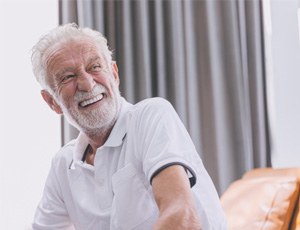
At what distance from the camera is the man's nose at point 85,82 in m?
1.56

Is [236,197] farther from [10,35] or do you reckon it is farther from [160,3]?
[10,35]

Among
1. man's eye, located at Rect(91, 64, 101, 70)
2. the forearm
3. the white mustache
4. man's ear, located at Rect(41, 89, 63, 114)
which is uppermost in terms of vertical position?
man's eye, located at Rect(91, 64, 101, 70)

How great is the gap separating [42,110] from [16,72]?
0.82 ft

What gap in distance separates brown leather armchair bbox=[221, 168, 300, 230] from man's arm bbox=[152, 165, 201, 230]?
2.49ft

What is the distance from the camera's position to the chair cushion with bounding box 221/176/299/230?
1884 millimetres

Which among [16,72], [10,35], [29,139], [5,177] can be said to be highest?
[10,35]

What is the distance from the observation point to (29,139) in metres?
2.83

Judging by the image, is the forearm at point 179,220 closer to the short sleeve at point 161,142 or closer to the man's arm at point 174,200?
the man's arm at point 174,200

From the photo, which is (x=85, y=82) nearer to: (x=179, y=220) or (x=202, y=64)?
(x=179, y=220)

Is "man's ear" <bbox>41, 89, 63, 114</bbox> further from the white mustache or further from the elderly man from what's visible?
the white mustache

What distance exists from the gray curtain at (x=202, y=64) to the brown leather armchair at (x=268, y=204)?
23.4 inches

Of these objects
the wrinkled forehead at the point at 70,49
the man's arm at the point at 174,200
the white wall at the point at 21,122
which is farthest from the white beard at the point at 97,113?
the white wall at the point at 21,122

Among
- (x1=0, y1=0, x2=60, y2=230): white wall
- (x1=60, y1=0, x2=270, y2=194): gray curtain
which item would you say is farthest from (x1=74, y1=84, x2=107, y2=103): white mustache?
(x1=0, y1=0, x2=60, y2=230): white wall

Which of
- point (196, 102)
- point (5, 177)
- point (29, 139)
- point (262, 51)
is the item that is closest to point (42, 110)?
point (29, 139)
